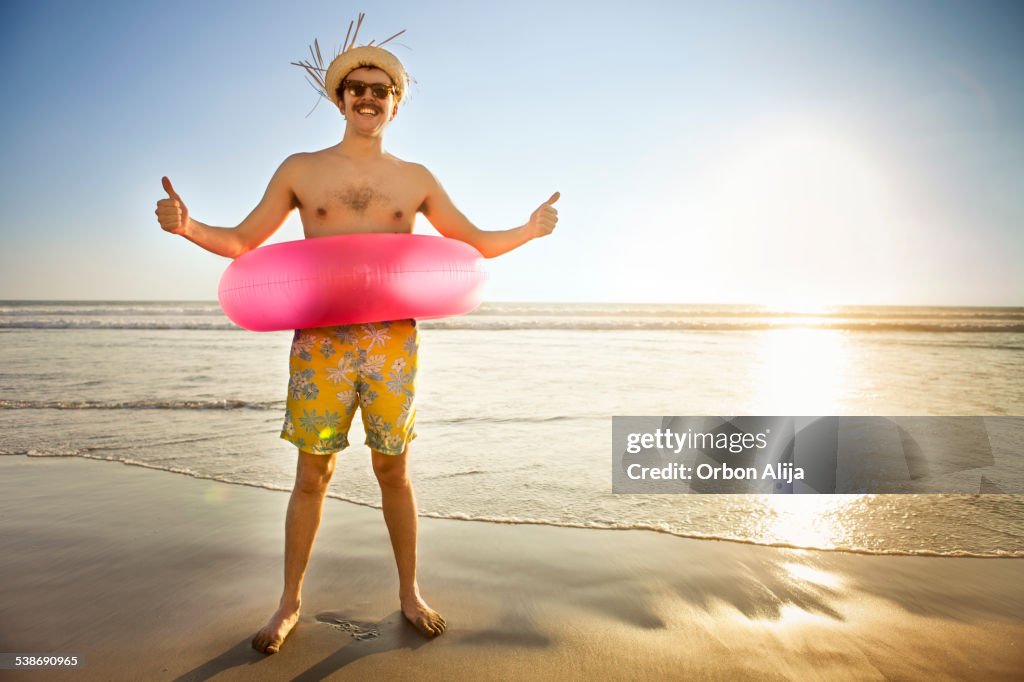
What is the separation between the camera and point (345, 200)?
94.0 inches

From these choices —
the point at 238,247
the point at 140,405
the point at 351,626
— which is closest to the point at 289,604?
the point at 351,626

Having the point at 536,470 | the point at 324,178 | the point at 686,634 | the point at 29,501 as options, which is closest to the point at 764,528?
the point at 686,634

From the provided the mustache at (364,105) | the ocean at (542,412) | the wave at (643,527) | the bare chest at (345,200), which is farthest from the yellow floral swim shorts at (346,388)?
the ocean at (542,412)

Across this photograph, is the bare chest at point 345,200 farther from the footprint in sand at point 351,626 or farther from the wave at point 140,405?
the wave at point 140,405

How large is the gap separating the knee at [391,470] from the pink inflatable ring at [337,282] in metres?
0.54

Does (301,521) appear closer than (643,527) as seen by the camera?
Yes

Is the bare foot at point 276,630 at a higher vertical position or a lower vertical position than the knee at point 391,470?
lower

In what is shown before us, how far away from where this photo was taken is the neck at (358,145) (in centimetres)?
243

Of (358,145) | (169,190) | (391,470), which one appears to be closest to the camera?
(169,190)

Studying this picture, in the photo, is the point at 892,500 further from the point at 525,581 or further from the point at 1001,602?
the point at 525,581

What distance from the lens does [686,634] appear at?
2.20m

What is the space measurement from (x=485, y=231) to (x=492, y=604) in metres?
1.55

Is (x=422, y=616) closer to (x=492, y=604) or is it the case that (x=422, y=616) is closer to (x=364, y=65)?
(x=492, y=604)

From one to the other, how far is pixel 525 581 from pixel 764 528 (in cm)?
146
